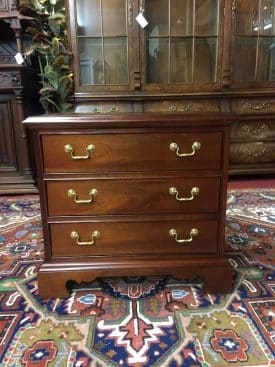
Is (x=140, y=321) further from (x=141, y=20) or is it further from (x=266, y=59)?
(x=266, y=59)

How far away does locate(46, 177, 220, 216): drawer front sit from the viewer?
1118mm

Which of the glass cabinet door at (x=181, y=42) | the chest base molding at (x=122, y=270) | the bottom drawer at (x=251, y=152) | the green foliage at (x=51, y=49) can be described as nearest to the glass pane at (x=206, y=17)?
the glass cabinet door at (x=181, y=42)

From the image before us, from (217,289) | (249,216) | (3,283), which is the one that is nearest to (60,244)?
(3,283)

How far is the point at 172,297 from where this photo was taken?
1191 mm

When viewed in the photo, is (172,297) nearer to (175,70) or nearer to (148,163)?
(148,163)

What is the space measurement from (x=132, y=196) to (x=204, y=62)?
75.7 inches

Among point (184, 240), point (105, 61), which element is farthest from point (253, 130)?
point (184, 240)

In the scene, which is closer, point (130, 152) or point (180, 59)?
point (130, 152)

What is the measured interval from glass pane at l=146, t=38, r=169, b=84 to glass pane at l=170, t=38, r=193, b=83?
0.06m

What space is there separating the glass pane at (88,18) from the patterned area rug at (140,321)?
1.85 metres

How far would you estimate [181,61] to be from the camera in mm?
2635

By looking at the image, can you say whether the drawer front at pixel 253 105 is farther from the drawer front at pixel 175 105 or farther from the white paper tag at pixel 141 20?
the white paper tag at pixel 141 20

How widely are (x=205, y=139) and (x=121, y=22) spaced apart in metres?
1.86

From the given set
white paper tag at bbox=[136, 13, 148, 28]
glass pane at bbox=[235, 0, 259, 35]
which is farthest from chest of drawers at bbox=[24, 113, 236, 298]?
glass pane at bbox=[235, 0, 259, 35]
